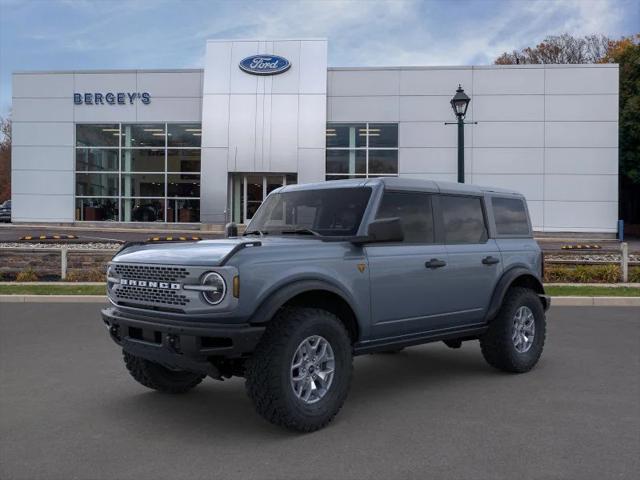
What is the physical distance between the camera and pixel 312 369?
15.1 ft

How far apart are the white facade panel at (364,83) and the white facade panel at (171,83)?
21.9 ft

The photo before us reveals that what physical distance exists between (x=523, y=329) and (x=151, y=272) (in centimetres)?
397

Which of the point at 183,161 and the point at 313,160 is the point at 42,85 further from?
the point at 313,160

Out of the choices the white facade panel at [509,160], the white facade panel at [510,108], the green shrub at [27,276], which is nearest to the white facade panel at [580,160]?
the white facade panel at [509,160]

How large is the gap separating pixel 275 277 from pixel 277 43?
2712 centimetres

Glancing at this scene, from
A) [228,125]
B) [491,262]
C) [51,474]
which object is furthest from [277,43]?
[51,474]

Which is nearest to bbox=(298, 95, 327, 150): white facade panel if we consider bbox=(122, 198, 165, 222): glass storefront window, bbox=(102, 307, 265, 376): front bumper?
bbox=(122, 198, 165, 222): glass storefront window

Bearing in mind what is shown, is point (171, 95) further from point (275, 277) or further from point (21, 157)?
point (275, 277)

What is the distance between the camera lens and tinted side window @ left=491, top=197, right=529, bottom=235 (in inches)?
258

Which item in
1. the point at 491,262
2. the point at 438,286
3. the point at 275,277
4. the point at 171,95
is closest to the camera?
the point at 275,277

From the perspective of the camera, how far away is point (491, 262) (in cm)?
612

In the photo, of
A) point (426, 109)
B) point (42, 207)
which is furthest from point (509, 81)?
point (42, 207)

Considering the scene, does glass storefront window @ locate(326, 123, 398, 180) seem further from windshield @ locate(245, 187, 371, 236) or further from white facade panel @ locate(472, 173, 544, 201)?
windshield @ locate(245, 187, 371, 236)

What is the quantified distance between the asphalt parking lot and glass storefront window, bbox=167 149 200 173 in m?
24.3
